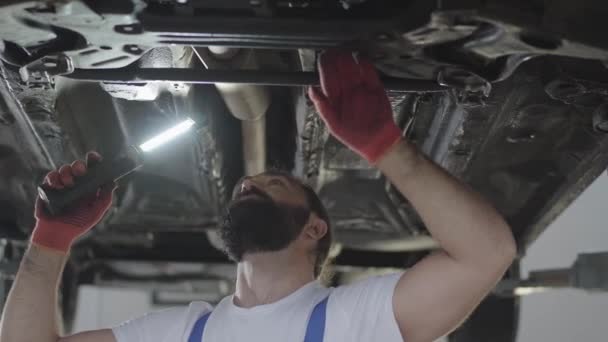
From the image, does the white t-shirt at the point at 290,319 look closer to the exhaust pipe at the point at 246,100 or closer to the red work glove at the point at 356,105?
the red work glove at the point at 356,105

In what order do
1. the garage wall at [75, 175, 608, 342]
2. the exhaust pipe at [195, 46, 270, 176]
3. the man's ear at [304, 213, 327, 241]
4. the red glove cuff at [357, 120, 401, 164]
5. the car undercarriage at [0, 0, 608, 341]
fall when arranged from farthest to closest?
the garage wall at [75, 175, 608, 342]
the man's ear at [304, 213, 327, 241]
the exhaust pipe at [195, 46, 270, 176]
the red glove cuff at [357, 120, 401, 164]
the car undercarriage at [0, 0, 608, 341]

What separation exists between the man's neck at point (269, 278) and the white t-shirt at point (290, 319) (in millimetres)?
28

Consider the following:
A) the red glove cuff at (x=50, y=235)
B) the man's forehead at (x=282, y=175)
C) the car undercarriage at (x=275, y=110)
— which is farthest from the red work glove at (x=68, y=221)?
the man's forehead at (x=282, y=175)

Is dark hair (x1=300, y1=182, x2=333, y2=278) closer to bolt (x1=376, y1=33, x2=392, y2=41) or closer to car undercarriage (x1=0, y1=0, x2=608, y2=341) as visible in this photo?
car undercarriage (x1=0, y1=0, x2=608, y2=341)

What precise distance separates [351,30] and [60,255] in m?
0.70

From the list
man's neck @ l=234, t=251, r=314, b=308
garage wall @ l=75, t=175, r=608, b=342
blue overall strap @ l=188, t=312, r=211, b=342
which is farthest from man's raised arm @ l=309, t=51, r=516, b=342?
garage wall @ l=75, t=175, r=608, b=342

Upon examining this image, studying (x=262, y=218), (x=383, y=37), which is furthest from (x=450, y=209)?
(x=262, y=218)

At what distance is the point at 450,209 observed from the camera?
4.21ft

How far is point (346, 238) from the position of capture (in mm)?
2260

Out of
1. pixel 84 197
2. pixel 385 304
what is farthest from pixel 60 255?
pixel 385 304

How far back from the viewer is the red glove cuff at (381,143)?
1292 mm

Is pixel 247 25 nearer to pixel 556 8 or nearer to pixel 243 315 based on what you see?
pixel 556 8

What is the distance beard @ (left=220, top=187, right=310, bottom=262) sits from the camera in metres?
1.53

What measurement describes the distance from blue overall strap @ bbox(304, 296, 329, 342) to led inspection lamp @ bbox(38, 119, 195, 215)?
384 mm
